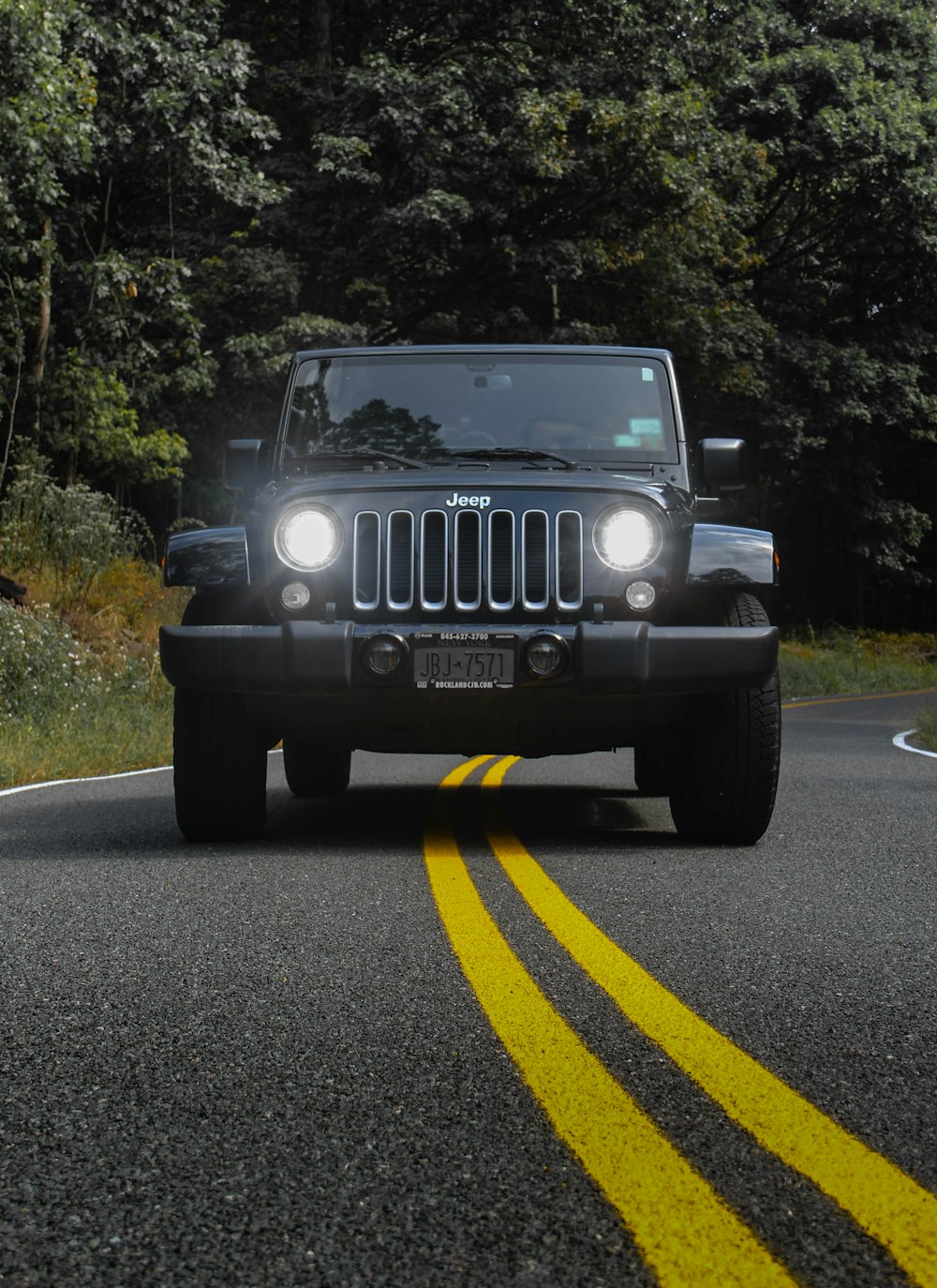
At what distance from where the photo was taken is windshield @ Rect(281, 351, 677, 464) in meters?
8.30

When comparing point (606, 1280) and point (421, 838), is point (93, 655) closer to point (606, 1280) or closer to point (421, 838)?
point (421, 838)

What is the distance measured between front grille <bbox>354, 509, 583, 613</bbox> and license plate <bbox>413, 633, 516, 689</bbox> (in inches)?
6.5

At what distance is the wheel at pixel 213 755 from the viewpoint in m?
7.42

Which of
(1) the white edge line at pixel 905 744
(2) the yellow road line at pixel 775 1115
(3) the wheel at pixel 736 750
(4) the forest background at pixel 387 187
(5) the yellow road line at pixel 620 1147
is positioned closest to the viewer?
(5) the yellow road line at pixel 620 1147

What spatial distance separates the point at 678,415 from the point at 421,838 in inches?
101

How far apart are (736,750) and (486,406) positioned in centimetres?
234

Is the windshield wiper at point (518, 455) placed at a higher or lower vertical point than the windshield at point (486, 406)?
lower

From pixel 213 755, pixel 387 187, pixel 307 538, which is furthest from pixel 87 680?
pixel 387 187

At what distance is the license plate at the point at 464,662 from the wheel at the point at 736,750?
1055 millimetres

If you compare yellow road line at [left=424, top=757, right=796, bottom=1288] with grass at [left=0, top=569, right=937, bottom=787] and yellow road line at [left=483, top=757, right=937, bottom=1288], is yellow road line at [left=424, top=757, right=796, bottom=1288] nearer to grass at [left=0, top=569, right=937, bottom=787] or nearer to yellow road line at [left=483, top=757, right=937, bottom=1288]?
yellow road line at [left=483, top=757, right=937, bottom=1288]

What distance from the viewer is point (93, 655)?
676 inches

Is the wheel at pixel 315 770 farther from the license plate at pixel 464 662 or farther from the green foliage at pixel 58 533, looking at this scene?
the green foliage at pixel 58 533

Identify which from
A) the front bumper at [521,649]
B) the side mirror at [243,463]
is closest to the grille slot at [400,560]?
the front bumper at [521,649]

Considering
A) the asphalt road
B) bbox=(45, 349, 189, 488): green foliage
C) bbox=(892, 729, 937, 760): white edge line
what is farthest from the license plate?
bbox=(45, 349, 189, 488): green foliage
